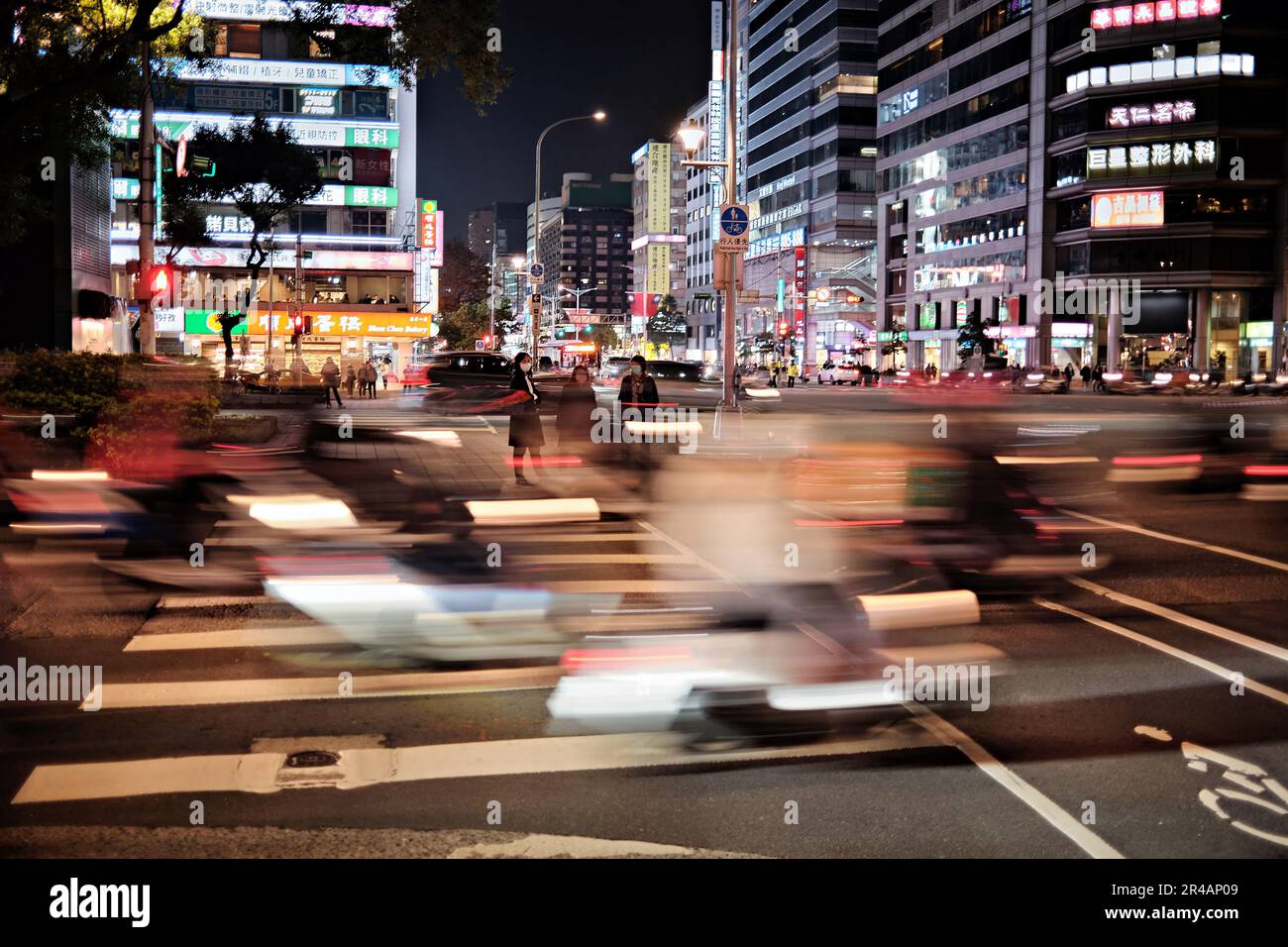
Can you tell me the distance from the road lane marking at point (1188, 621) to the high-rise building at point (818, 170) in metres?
91.4

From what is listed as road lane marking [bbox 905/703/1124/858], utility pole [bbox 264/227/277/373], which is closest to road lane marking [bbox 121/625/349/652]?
road lane marking [bbox 905/703/1124/858]

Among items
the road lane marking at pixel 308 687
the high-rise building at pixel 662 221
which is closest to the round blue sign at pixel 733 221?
the road lane marking at pixel 308 687

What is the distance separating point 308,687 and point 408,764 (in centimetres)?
172

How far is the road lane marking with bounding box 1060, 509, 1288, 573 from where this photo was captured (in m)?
12.2

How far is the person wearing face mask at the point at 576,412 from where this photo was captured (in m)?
17.7

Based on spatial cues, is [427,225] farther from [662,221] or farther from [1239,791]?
[662,221]

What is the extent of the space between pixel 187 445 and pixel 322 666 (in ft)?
12.2

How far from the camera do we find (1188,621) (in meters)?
9.38

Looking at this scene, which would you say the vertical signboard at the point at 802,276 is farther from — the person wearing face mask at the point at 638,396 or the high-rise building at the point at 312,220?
the person wearing face mask at the point at 638,396

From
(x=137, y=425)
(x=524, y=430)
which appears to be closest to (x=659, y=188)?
(x=524, y=430)

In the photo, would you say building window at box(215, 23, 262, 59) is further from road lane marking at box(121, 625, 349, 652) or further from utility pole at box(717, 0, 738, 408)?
road lane marking at box(121, 625, 349, 652)

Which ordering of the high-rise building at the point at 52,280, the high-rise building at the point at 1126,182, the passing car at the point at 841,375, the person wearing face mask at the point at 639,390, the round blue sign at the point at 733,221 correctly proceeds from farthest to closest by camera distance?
the passing car at the point at 841,375 < the high-rise building at the point at 1126,182 < the high-rise building at the point at 52,280 < the round blue sign at the point at 733,221 < the person wearing face mask at the point at 639,390

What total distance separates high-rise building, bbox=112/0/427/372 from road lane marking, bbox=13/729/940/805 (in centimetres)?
6915
